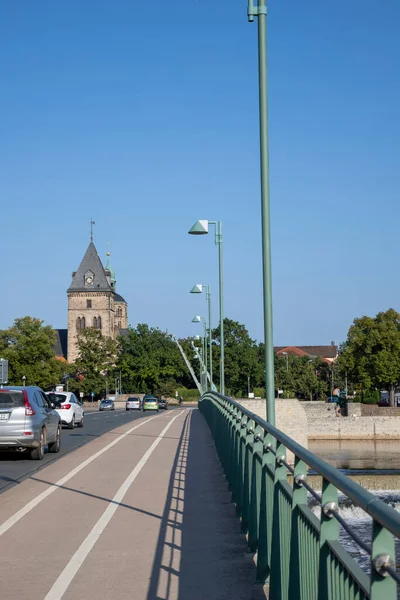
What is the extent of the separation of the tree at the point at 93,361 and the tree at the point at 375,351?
54.1m

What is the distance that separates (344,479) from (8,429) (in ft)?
51.6

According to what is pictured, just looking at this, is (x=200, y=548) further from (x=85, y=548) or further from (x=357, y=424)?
(x=357, y=424)

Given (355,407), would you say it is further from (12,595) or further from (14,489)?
(12,595)

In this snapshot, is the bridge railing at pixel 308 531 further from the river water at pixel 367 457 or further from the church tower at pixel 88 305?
the church tower at pixel 88 305

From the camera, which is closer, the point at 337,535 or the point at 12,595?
the point at 337,535

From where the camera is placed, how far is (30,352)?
112m

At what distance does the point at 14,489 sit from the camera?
1386 cm

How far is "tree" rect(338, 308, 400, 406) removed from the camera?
10125 cm

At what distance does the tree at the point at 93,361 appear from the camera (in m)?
147

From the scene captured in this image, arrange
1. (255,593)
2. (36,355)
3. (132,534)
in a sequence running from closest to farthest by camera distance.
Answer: (255,593), (132,534), (36,355)

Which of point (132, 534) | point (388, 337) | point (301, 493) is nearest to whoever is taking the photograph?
point (301, 493)

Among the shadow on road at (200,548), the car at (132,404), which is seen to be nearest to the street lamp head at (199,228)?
Result: the shadow on road at (200,548)

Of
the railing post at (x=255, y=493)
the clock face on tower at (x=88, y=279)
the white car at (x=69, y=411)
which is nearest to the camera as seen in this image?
the railing post at (x=255, y=493)

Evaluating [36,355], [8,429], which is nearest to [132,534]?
[8,429]
